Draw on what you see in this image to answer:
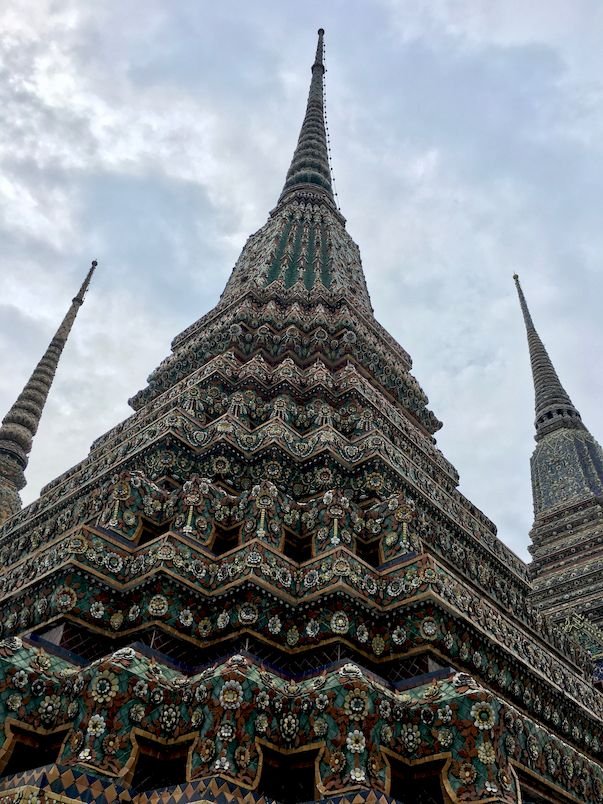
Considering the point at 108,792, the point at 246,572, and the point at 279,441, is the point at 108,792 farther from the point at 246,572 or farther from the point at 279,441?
the point at 279,441

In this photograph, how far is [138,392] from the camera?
1432cm

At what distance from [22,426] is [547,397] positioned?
23.0 meters

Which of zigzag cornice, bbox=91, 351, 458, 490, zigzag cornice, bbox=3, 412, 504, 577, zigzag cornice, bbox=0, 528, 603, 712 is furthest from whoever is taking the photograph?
Answer: zigzag cornice, bbox=91, 351, 458, 490

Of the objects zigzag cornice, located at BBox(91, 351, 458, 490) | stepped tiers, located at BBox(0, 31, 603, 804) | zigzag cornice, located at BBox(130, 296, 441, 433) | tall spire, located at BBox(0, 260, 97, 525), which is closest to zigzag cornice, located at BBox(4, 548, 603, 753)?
stepped tiers, located at BBox(0, 31, 603, 804)

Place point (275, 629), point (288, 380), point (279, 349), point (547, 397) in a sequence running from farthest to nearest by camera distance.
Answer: point (547, 397) < point (279, 349) < point (288, 380) < point (275, 629)

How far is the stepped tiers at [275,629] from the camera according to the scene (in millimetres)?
5395

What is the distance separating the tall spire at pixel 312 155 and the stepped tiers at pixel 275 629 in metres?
11.5

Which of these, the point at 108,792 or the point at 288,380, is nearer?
the point at 108,792

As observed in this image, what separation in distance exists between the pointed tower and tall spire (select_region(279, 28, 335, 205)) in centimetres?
1385

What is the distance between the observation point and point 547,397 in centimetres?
3206

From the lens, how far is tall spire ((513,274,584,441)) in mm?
30484

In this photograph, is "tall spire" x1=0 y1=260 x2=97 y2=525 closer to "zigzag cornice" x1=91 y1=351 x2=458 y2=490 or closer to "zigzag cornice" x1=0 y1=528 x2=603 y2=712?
"zigzag cornice" x1=91 y1=351 x2=458 y2=490

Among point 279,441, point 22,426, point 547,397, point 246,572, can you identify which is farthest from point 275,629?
point 547,397

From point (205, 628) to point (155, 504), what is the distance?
168 cm
